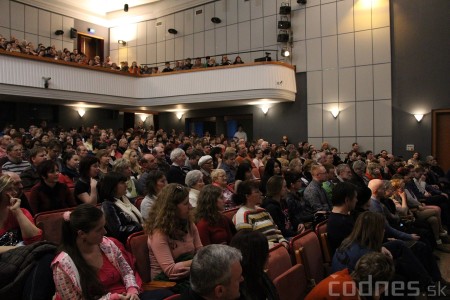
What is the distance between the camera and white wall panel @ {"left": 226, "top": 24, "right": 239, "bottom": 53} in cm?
1310

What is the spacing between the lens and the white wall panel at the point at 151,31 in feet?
49.2

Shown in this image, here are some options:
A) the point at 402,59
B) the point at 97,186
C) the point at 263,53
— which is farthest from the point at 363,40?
the point at 97,186

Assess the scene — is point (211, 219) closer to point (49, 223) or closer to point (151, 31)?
point (49, 223)

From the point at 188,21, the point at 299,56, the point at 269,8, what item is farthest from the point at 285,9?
the point at 188,21

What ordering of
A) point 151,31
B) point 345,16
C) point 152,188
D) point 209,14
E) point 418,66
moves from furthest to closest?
point 151,31
point 209,14
point 345,16
point 418,66
point 152,188

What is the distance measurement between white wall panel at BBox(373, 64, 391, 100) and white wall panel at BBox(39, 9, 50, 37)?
36.5ft

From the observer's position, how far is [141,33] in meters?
15.3

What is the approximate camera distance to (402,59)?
10.5 m

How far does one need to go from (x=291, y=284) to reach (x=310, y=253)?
61cm

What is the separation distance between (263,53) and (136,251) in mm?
10929

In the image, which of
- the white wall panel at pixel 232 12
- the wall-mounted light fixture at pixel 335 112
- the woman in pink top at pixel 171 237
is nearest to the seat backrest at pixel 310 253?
the woman in pink top at pixel 171 237

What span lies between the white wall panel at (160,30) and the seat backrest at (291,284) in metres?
13.7

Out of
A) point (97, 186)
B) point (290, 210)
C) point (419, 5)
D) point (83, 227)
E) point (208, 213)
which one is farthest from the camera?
point (419, 5)

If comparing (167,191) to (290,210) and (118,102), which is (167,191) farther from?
(118,102)
